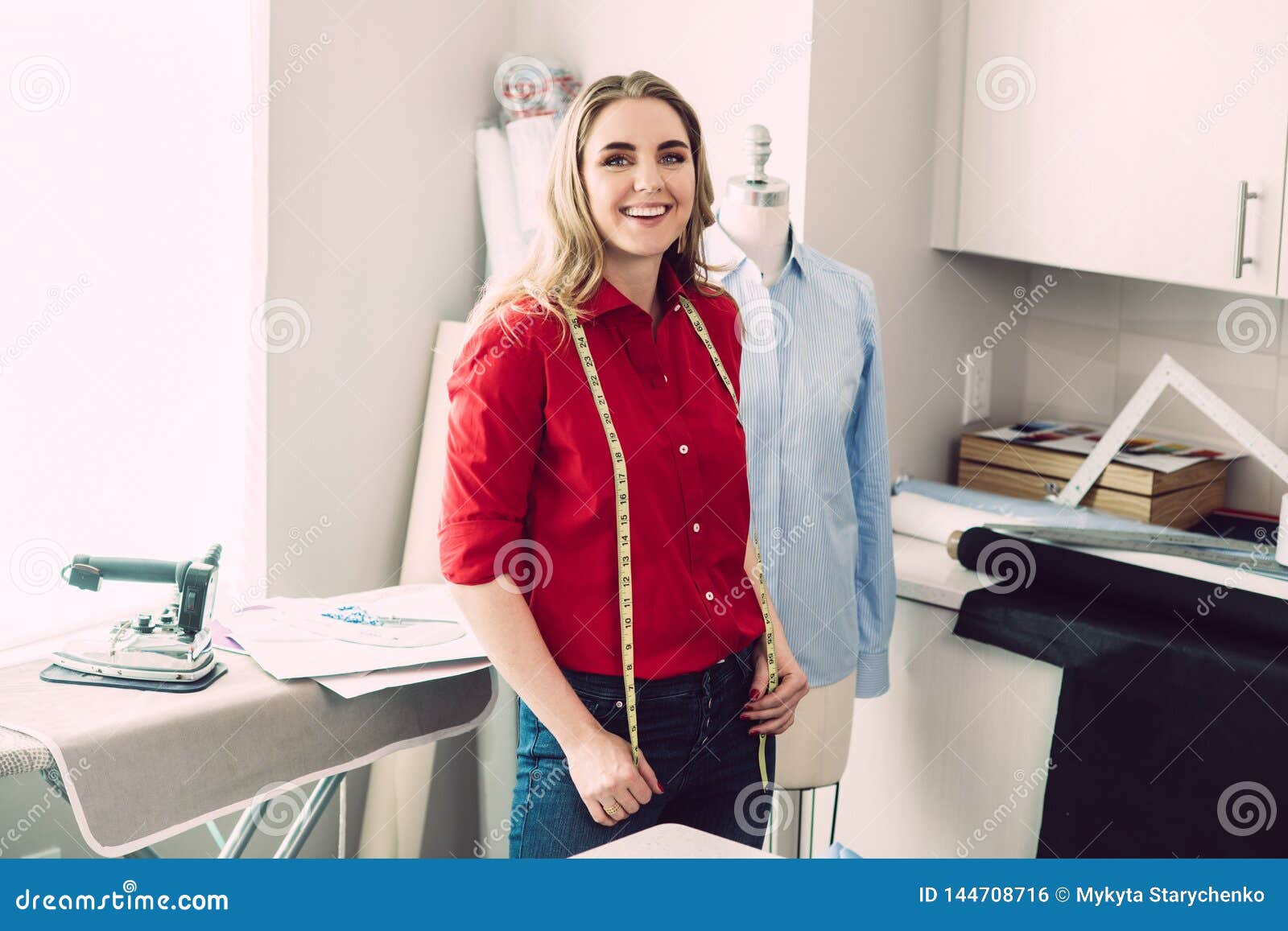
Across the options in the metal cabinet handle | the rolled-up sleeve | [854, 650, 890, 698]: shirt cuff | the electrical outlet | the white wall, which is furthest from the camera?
the electrical outlet

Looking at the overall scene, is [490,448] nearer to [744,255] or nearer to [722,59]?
[744,255]

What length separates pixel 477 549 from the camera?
54.7 inches

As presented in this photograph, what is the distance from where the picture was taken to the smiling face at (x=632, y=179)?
1.46m

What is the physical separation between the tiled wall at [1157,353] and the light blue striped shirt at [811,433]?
2.97ft

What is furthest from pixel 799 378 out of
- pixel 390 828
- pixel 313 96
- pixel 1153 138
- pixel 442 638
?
pixel 390 828

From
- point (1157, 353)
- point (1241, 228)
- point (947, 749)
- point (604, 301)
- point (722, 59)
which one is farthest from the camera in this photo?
point (1157, 353)

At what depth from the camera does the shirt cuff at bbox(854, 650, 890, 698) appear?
6.59ft

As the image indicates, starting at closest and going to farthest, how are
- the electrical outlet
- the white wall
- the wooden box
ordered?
the white wall < the wooden box < the electrical outlet

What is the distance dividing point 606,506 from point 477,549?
14cm

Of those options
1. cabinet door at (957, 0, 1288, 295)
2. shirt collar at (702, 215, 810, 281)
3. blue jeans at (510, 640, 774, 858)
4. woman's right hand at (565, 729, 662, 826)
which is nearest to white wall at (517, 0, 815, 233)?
shirt collar at (702, 215, 810, 281)

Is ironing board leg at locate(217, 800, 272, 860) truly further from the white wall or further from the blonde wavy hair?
the white wall

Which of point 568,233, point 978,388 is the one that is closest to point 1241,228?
point 978,388

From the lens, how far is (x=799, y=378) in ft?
6.07

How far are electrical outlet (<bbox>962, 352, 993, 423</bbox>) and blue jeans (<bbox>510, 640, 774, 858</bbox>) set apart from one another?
130cm
